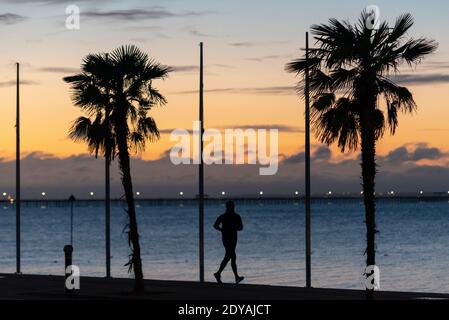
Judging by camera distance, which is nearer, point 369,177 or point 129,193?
point 369,177

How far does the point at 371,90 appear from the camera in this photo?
25.0 meters

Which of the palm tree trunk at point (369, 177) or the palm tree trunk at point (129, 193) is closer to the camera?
the palm tree trunk at point (369, 177)

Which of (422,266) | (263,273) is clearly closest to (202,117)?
(263,273)

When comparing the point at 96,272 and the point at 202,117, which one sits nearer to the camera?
the point at 202,117

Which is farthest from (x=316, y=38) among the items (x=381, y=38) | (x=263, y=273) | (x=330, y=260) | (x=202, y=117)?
(x=330, y=260)

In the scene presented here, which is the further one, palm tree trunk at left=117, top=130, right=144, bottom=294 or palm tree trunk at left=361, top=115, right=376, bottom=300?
palm tree trunk at left=117, top=130, right=144, bottom=294

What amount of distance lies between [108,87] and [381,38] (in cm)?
683

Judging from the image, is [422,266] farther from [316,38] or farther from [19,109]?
[316,38]

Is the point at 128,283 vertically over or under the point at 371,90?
under

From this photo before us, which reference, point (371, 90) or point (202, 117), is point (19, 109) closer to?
point (202, 117)

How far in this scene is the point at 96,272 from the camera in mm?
57406
